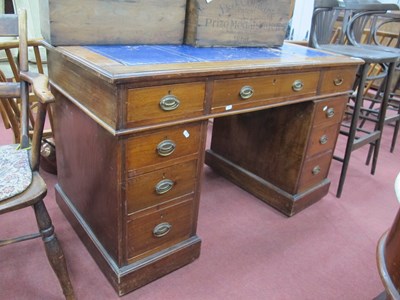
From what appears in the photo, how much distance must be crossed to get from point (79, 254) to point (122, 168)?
577 mm

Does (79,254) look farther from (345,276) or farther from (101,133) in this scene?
(345,276)

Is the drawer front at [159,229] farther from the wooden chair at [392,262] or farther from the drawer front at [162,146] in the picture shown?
the wooden chair at [392,262]

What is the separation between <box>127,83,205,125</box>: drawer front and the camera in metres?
0.96

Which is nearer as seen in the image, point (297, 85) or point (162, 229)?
point (162, 229)

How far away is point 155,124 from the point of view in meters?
1.03

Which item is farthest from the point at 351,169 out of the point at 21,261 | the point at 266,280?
the point at 21,261

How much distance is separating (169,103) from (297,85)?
65cm

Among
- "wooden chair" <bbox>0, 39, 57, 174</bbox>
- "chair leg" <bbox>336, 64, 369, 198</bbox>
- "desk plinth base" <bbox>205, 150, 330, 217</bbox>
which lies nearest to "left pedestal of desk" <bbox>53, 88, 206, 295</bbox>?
"wooden chair" <bbox>0, 39, 57, 174</bbox>

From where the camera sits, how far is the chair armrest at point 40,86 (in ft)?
2.94

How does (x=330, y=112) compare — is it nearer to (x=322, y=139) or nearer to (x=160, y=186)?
(x=322, y=139)

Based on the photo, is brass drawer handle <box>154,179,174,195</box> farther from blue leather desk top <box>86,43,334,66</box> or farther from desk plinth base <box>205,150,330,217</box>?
desk plinth base <box>205,150,330,217</box>

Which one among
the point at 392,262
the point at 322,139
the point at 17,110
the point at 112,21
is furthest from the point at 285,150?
the point at 17,110

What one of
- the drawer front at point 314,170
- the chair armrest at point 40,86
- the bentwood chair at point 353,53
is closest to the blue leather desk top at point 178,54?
the chair armrest at point 40,86

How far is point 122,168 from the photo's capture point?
3.41 feet
